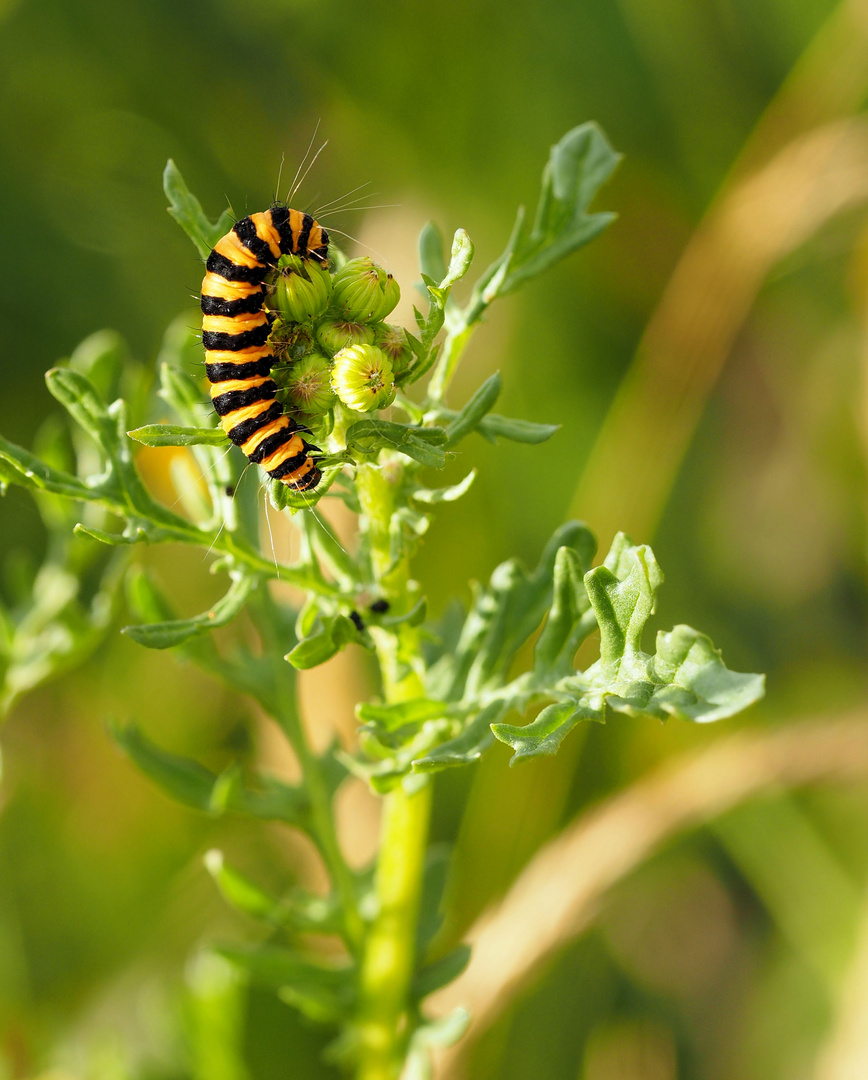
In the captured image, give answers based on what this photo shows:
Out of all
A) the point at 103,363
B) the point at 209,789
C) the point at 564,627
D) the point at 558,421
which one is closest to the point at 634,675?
the point at 564,627

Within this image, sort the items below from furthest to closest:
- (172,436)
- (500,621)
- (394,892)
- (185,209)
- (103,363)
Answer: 1. (103,363)
2. (394,892)
3. (500,621)
4. (185,209)
5. (172,436)

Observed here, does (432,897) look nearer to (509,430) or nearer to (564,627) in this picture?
(564,627)

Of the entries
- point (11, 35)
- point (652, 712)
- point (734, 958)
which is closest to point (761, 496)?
point (734, 958)

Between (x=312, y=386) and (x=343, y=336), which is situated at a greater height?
(x=343, y=336)

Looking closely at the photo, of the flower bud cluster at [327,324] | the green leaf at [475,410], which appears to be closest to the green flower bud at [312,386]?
the flower bud cluster at [327,324]

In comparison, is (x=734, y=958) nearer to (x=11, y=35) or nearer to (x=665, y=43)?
(x=665, y=43)

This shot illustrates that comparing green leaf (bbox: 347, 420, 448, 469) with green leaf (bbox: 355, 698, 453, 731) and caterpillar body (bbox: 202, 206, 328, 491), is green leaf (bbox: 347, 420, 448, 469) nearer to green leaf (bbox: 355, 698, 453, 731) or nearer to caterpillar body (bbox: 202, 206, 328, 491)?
caterpillar body (bbox: 202, 206, 328, 491)
